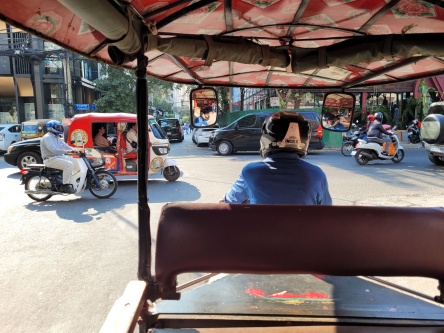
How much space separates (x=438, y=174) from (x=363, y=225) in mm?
9893

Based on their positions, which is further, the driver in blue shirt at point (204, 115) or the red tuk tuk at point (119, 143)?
the red tuk tuk at point (119, 143)

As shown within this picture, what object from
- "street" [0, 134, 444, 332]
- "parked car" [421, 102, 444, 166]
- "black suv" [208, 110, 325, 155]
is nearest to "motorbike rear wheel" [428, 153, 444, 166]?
"parked car" [421, 102, 444, 166]

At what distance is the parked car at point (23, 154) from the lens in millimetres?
11531

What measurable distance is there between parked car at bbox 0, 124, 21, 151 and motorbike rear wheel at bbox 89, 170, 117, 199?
1118 centimetres

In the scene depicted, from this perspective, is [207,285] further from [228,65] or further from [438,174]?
[438,174]

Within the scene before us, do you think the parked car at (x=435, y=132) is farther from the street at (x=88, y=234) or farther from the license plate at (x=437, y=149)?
the street at (x=88, y=234)

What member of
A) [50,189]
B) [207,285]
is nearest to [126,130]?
[50,189]

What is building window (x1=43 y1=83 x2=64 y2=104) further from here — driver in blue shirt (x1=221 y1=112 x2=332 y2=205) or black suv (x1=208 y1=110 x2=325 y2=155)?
driver in blue shirt (x1=221 y1=112 x2=332 y2=205)

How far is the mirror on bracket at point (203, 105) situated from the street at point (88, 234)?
172 cm

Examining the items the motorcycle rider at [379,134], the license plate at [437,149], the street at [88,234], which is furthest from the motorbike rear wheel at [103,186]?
the license plate at [437,149]

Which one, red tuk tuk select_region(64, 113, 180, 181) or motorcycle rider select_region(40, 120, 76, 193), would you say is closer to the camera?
motorcycle rider select_region(40, 120, 76, 193)

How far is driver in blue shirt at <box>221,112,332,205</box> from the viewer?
2.47 meters

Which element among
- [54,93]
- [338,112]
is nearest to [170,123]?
[54,93]

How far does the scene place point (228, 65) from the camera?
385cm
